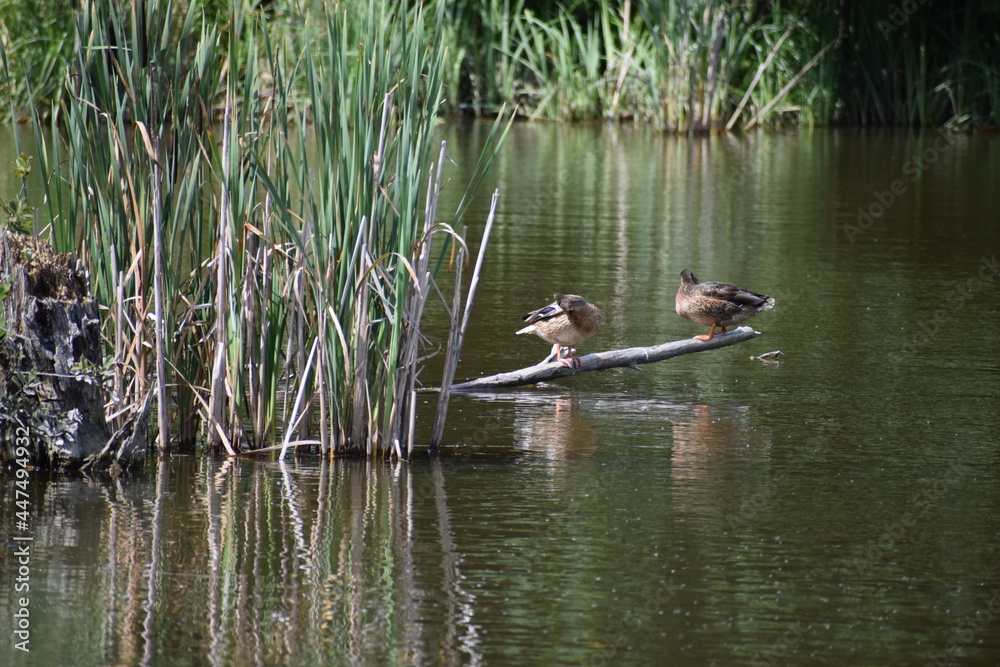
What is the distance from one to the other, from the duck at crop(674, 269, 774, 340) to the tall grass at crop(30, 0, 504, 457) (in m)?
2.44

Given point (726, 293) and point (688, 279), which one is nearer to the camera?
point (726, 293)

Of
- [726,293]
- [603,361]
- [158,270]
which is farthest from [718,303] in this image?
[158,270]

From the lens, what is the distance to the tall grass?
4.93 metres

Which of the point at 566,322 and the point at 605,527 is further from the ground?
the point at 566,322

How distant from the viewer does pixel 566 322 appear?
22.1 feet

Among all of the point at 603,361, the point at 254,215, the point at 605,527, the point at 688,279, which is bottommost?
the point at 605,527

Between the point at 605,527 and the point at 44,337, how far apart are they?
83.3 inches

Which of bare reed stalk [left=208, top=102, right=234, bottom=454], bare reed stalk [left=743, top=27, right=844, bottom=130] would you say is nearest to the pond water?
bare reed stalk [left=208, top=102, right=234, bottom=454]

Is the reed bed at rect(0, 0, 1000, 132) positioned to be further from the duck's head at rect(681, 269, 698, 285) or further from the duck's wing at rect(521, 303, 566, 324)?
the duck's wing at rect(521, 303, 566, 324)

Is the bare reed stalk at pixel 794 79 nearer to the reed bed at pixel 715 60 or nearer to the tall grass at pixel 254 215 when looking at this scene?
the reed bed at pixel 715 60

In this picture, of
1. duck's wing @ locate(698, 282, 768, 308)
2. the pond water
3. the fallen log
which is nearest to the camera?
the pond water

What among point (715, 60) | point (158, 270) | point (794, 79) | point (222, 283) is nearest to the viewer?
point (158, 270)

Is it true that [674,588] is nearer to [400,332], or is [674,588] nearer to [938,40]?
[400,332]

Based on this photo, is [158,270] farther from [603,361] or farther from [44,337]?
[603,361]
